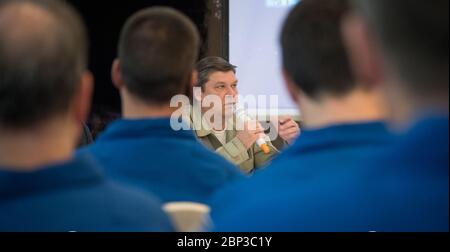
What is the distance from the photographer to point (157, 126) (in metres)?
1.41

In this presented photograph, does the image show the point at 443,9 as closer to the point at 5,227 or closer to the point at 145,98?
the point at 5,227

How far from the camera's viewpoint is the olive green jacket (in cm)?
271

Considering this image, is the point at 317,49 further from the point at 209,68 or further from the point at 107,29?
the point at 107,29

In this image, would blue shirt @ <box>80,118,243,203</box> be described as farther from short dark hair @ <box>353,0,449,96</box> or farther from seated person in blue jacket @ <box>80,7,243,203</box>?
short dark hair @ <box>353,0,449,96</box>

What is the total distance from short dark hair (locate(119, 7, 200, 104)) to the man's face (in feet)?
4.78

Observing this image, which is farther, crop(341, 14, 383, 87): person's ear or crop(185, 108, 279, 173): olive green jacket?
crop(185, 108, 279, 173): olive green jacket

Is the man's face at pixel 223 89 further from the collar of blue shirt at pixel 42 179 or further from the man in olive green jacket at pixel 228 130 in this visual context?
the collar of blue shirt at pixel 42 179

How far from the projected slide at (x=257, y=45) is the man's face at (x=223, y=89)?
0.33 metres

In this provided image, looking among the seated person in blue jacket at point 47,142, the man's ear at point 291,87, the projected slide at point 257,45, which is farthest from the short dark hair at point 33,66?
Result: the projected slide at point 257,45

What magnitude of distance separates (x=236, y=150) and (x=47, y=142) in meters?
1.85

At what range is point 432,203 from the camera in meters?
0.77

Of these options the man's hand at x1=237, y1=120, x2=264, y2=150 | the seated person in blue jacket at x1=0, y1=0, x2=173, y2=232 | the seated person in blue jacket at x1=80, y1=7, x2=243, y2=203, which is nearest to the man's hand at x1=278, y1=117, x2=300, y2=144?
the man's hand at x1=237, y1=120, x2=264, y2=150

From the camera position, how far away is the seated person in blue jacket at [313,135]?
34.1 inches

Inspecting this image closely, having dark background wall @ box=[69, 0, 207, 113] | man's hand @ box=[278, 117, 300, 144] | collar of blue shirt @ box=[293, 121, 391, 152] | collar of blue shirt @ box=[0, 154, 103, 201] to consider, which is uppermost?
dark background wall @ box=[69, 0, 207, 113]
